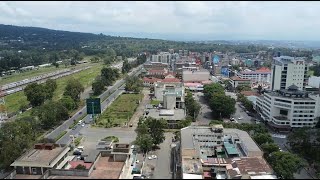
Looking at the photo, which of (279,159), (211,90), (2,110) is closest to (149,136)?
(279,159)

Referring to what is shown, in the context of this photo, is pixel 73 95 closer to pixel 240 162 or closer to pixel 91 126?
pixel 91 126

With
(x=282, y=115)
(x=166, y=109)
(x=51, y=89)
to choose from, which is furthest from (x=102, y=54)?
(x=282, y=115)

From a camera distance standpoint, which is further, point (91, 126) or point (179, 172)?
point (91, 126)

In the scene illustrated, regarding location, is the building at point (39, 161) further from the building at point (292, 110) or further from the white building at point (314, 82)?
the white building at point (314, 82)

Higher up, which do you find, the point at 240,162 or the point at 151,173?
the point at 240,162

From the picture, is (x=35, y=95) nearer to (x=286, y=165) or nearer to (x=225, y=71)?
(x=286, y=165)

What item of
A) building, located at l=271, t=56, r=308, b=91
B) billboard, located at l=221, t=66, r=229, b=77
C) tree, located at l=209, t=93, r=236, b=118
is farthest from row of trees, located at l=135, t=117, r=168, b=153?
billboard, located at l=221, t=66, r=229, b=77
